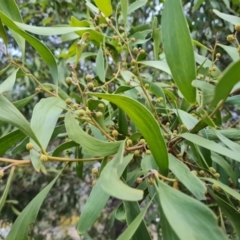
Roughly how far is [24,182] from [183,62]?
1678 millimetres

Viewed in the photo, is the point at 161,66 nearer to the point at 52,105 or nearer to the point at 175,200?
the point at 52,105

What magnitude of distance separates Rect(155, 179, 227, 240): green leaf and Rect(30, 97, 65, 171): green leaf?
19 centimetres

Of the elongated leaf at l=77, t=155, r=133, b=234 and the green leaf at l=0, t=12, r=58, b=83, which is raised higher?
the green leaf at l=0, t=12, r=58, b=83

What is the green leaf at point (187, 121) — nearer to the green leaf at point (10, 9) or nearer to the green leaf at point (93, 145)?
the green leaf at point (93, 145)

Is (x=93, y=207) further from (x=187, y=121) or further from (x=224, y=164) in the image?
(x=224, y=164)

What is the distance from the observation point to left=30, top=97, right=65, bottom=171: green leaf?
472 mm

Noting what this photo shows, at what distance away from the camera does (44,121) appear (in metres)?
0.49

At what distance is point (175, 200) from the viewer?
1.09ft

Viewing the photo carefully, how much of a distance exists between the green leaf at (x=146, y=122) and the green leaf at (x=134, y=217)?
0.23 ft

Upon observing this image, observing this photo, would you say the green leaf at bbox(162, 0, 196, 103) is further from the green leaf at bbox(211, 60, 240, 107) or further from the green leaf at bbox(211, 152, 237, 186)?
the green leaf at bbox(211, 152, 237, 186)

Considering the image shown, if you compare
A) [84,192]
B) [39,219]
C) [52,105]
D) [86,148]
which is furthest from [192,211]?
[84,192]

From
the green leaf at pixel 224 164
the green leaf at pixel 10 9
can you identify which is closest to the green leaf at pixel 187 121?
the green leaf at pixel 224 164

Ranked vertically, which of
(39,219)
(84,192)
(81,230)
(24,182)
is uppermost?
(81,230)

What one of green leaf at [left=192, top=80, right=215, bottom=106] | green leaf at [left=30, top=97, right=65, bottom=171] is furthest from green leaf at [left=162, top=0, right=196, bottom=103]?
green leaf at [left=30, top=97, right=65, bottom=171]
